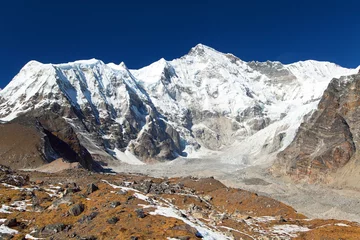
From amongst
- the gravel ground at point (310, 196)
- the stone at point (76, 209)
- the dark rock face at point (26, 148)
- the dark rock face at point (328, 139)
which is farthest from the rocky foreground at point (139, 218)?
the dark rock face at point (328, 139)

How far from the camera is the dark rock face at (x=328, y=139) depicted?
12825 centimetres

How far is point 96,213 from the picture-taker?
27984 mm

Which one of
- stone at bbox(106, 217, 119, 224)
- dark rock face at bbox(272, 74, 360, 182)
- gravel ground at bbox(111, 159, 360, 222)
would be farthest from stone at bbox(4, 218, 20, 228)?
dark rock face at bbox(272, 74, 360, 182)

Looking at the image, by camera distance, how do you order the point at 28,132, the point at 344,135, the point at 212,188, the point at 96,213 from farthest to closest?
the point at 344,135 → the point at 28,132 → the point at 212,188 → the point at 96,213

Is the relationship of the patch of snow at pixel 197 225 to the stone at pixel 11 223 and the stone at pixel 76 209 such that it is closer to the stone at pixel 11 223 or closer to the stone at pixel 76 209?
the stone at pixel 76 209

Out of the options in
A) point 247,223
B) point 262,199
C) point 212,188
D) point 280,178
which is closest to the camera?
point 247,223

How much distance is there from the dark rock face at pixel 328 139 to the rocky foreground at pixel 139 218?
97.6 meters

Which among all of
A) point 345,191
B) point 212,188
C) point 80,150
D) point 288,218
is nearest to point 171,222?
point 288,218

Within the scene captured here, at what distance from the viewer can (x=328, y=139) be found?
14188cm

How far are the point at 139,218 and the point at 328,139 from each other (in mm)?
129506

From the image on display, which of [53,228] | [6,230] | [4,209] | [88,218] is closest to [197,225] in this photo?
[88,218]

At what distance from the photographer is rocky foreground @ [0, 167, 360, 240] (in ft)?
82.3

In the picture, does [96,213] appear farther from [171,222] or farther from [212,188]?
[212,188]

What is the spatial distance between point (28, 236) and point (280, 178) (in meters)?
134
